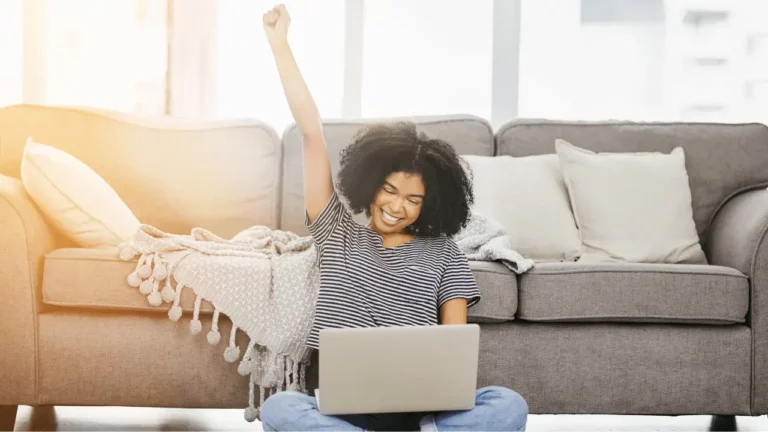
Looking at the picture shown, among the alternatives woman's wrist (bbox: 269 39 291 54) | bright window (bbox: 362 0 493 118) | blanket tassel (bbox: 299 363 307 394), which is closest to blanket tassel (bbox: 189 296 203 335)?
blanket tassel (bbox: 299 363 307 394)

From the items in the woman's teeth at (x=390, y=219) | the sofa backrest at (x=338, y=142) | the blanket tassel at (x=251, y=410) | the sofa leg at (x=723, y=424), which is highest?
the sofa backrest at (x=338, y=142)

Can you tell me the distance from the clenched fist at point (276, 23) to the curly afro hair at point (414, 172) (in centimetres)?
31

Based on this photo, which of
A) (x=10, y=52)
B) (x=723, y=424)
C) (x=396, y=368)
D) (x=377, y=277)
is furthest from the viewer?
(x=10, y=52)

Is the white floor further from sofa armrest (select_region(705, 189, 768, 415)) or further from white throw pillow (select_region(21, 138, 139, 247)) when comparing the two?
white throw pillow (select_region(21, 138, 139, 247))

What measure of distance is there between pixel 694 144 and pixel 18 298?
6.36 ft

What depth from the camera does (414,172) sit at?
5.72ft

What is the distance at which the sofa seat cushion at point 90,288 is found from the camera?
74.4 inches

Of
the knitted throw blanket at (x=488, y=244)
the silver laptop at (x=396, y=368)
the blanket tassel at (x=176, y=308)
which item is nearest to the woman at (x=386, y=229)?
the silver laptop at (x=396, y=368)

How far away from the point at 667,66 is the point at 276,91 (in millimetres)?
1744

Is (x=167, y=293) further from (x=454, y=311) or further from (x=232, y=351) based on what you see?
(x=454, y=311)

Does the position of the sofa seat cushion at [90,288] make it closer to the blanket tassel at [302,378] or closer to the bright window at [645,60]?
the blanket tassel at [302,378]

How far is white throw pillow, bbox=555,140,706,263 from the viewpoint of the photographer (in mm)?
2338

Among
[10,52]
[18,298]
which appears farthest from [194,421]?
[10,52]

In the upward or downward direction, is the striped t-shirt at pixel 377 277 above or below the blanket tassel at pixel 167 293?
above
